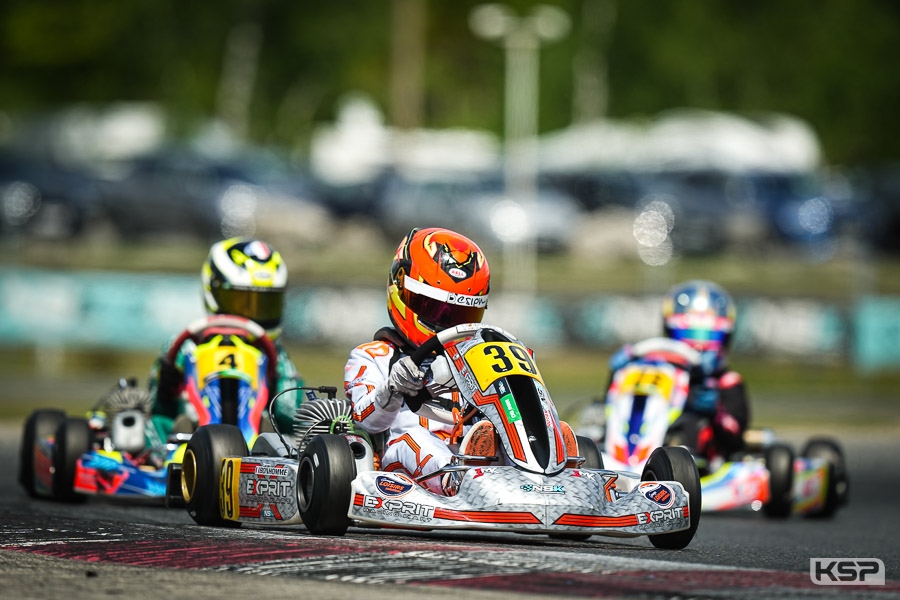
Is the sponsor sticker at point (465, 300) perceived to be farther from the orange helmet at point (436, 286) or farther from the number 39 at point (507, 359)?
the number 39 at point (507, 359)

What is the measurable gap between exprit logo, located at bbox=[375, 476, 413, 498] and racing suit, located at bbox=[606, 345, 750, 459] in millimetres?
3623

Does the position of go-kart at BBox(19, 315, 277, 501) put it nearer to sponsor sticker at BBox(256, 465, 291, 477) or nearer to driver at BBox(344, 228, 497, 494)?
sponsor sticker at BBox(256, 465, 291, 477)

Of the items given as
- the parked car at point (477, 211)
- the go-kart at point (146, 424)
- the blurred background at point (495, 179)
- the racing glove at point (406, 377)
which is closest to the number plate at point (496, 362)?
the racing glove at point (406, 377)

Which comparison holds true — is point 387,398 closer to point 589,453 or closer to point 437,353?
point 437,353

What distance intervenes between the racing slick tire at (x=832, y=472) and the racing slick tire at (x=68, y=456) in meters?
4.56

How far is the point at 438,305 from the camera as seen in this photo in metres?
6.79

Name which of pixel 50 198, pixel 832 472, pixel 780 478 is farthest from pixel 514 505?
pixel 50 198

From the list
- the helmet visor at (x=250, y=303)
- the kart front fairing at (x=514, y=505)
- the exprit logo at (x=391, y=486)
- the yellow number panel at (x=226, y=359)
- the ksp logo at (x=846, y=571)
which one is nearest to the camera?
the ksp logo at (x=846, y=571)

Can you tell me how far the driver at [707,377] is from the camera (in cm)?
969

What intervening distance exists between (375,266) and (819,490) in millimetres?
12394

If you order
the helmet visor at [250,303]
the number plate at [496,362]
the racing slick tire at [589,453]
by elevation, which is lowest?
the racing slick tire at [589,453]

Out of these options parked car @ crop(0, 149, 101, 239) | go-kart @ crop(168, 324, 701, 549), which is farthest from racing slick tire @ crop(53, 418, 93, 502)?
parked car @ crop(0, 149, 101, 239)

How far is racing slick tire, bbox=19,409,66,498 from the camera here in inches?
360

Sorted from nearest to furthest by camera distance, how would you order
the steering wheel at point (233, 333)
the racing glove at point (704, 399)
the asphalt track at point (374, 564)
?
the asphalt track at point (374, 564), the steering wheel at point (233, 333), the racing glove at point (704, 399)
